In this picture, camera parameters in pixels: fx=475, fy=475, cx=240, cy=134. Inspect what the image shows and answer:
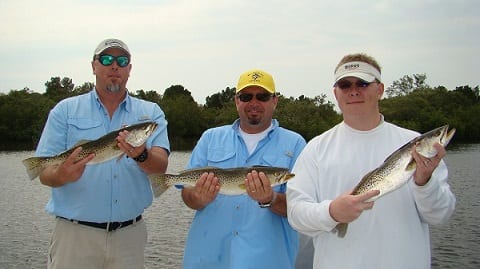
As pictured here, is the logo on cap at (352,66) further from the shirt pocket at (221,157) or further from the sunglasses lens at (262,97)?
the shirt pocket at (221,157)

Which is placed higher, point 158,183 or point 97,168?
point 97,168

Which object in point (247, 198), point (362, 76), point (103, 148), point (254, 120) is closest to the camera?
point (362, 76)

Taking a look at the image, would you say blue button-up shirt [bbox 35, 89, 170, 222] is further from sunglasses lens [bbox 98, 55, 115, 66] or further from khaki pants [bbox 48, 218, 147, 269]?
sunglasses lens [bbox 98, 55, 115, 66]

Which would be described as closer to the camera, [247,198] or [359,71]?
[359,71]

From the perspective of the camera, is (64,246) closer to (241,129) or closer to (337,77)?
(241,129)

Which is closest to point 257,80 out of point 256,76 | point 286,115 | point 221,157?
point 256,76

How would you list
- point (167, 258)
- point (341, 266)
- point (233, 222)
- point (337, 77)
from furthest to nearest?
point (167, 258) → point (233, 222) → point (337, 77) → point (341, 266)

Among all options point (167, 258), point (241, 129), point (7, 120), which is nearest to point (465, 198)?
point (167, 258)

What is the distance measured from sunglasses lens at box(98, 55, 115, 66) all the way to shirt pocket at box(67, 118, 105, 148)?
65 cm

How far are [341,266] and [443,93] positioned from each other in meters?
100

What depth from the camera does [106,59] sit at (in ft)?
16.6

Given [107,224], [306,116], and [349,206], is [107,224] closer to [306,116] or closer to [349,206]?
[349,206]

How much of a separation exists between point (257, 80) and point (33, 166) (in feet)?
8.08

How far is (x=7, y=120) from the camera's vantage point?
7962cm
